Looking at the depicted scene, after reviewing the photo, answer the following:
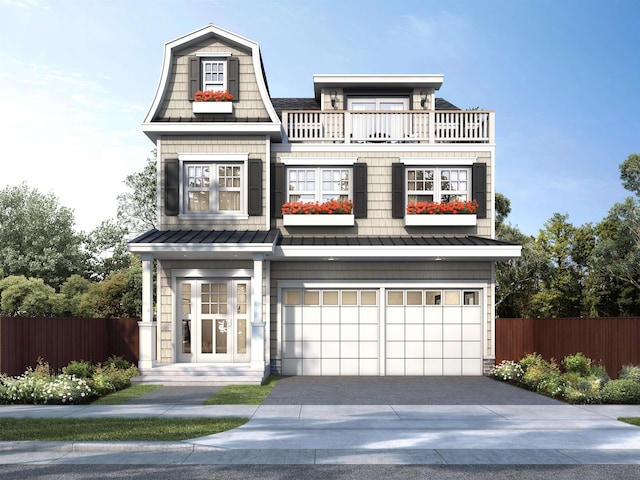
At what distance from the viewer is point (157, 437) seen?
9594mm

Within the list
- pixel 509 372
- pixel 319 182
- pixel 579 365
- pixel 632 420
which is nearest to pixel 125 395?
pixel 319 182

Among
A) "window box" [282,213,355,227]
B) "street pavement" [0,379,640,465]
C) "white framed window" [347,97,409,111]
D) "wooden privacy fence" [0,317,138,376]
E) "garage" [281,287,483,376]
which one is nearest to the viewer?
"street pavement" [0,379,640,465]

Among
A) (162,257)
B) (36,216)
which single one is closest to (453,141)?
(162,257)

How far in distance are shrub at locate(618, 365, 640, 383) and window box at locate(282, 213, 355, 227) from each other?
7.84 m

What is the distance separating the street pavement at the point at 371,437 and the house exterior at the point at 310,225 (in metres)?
5.28

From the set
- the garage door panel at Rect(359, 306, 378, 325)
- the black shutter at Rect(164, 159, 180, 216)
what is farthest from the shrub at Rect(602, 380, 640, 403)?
the black shutter at Rect(164, 159, 180, 216)

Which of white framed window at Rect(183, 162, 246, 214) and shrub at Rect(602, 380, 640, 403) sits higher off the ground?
white framed window at Rect(183, 162, 246, 214)

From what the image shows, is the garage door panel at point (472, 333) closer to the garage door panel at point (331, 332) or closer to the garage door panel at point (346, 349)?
the garage door panel at point (346, 349)

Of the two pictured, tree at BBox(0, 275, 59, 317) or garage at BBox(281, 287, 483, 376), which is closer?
garage at BBox(281, 287, 483, 376)

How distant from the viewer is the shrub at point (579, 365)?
15.6 m

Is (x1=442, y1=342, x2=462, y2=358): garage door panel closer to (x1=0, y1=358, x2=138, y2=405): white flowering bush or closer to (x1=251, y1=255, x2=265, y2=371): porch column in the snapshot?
(x1=251, y1=255, x2=265, y2=371): porch column

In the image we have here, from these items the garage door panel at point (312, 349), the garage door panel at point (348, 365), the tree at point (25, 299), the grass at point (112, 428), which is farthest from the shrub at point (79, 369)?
the tree at point (25, 299)

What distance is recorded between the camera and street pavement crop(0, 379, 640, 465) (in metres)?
8.59

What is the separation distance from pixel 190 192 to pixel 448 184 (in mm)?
7529
